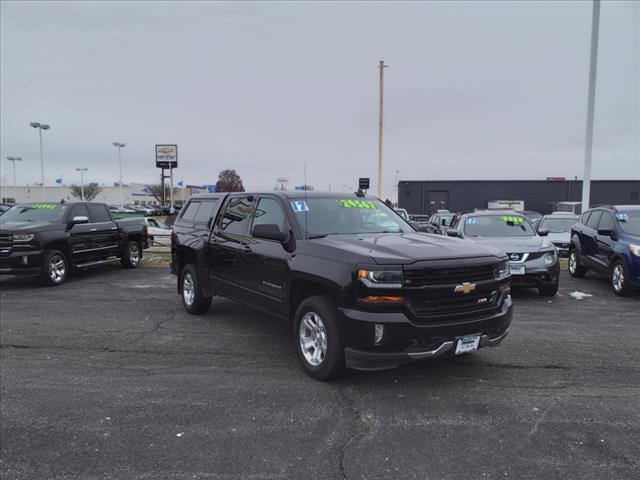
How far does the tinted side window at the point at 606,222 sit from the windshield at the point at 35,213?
1188 centimetres

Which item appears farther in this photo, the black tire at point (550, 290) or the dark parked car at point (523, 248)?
the black tire at point (550, 290)

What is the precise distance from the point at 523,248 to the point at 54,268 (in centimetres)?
971

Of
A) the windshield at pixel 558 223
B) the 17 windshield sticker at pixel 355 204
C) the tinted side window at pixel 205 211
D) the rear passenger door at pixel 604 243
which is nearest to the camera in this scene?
the 17 windshield sticker at pixel 355 204

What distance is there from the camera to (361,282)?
4.08 metres

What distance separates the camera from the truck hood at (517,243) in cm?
851

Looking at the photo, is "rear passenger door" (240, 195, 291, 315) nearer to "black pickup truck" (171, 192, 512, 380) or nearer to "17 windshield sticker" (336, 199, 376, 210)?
"black pickup truck" (171, 192, 512, 380)

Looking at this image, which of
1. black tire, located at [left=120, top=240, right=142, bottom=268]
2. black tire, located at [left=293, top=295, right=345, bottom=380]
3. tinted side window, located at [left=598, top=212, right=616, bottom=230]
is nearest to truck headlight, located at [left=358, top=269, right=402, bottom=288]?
black tire, located at [left=293, top=295, right=345, bottom=380]

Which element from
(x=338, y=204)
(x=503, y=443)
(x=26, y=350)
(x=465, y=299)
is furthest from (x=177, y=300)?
(x=503, y=443)

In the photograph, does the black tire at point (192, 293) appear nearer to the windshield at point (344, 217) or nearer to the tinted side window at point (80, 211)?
the windshield at point (344, 217)

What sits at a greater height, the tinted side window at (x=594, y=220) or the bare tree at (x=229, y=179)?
the bare tree at (x=229, y=179)

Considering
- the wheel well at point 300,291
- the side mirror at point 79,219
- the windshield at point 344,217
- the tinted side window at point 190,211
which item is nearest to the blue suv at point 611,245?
Answer: the windshield at point 344,217

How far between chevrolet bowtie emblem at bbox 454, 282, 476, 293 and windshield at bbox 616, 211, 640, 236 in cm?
636

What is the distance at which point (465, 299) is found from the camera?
14.1ft

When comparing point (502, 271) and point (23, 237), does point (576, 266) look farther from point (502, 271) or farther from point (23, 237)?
point (23, 237)
